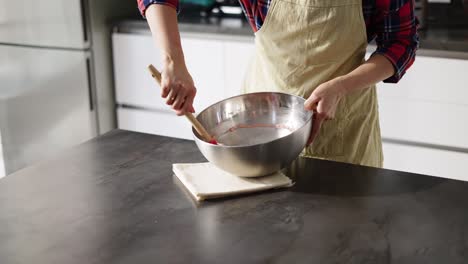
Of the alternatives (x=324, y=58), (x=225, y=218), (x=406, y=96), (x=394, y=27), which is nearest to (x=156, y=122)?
(x=406, y=96)

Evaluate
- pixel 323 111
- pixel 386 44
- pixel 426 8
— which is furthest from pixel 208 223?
pixel 426 8

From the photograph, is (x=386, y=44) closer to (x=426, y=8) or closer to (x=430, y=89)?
(x=430, y=89)

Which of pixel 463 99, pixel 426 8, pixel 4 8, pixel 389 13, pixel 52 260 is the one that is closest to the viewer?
pixel 52 260

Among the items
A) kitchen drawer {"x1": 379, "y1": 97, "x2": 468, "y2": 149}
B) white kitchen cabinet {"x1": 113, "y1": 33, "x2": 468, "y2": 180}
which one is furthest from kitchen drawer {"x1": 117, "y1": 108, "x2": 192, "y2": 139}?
kitchen drawer {"x1": 379, "y1": 97, "x2": 468, "y2": 149}

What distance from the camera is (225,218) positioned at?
0.97 meters

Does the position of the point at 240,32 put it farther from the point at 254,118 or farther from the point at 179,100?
the point at 179,100

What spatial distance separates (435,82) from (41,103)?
1568 mm

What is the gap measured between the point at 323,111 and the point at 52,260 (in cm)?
54

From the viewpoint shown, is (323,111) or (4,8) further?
(4,8)

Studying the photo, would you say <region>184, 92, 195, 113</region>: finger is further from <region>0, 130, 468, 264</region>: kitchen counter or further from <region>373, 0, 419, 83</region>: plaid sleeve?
<region>373, 0, 419, 83</region>: plaid sleeve

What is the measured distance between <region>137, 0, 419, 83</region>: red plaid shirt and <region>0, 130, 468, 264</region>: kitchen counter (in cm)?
30

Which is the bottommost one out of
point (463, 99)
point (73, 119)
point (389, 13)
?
point (73, 119)

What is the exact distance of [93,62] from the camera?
248 centimetres

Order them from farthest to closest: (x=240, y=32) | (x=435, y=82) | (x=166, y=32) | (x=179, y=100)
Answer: (x=240, y=32)
(x=435, y=82)
(x=166, y=32)
(x=179, y=100)
